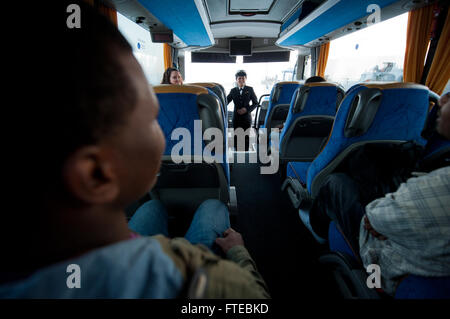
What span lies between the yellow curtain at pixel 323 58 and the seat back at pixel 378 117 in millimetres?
6313

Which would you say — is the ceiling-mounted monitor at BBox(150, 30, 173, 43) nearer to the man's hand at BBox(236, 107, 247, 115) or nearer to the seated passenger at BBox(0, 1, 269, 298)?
the man's hand at BBox(236, 107, 247, 115)

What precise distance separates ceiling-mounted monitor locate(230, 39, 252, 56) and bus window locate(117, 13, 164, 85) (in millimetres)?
3256

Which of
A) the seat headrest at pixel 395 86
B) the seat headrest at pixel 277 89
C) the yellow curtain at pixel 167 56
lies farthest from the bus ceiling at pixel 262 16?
the seat headrest at pixel 395 86

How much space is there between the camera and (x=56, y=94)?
11.4 inches

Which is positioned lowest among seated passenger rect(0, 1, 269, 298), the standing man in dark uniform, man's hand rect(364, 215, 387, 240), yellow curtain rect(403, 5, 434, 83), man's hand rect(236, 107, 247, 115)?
man's hand rect(364, 215, 387, 240)

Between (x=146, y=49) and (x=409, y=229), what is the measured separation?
6.88m

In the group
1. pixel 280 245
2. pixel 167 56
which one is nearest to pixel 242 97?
pixel 167 56

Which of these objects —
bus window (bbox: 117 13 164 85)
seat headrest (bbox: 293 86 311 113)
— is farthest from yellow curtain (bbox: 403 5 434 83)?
bus window (bbox: 117 13 164 85)

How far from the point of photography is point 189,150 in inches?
55.0

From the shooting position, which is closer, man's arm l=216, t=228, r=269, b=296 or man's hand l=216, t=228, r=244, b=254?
man's arm l=216, t=228, r=269, b=296

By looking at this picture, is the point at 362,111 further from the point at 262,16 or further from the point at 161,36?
the point at 262,16

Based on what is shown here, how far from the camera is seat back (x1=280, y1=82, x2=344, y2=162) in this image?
2660mm
